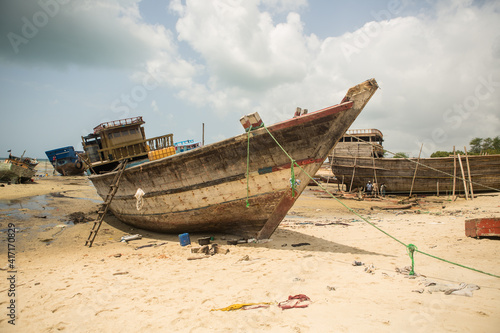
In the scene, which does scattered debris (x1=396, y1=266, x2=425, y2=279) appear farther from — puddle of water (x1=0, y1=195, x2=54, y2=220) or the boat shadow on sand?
puddle of water (x1=0, y1=195, x2=54, y2=220)

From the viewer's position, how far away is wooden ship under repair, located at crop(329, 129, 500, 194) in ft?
54.5

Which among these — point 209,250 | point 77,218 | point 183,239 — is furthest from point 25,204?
point 209,250

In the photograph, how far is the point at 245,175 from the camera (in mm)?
6375

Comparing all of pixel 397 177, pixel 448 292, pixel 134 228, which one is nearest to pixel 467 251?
pixel 448 292

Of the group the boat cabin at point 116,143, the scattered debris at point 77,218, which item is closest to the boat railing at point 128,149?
the boat cabin at point 116,143

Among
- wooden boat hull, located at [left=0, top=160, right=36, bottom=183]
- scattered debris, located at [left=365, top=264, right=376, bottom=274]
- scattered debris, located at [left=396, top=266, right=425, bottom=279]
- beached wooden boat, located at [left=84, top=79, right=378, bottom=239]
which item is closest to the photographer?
scattered debris, located at [left=396, top=266, right=425, bottom=279]

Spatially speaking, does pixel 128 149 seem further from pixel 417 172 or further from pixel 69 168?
pixel 69 168

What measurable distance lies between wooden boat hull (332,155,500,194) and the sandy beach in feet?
40.0

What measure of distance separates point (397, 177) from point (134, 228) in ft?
59.3

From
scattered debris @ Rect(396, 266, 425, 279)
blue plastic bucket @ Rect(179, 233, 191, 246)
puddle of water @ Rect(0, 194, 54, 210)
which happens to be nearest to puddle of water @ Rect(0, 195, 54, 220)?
puddle of water @ Rect(0, 194, 54, 210)

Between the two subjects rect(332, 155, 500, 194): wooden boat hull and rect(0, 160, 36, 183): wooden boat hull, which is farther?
rect(0, 160, 36, 183): wooden boat hull

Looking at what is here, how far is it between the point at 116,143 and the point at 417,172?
19603 millimetres

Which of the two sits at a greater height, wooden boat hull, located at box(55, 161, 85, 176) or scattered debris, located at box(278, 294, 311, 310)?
wooden boat hull, located at box(55, 161, 85, 176)

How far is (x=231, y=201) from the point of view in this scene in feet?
21.8
